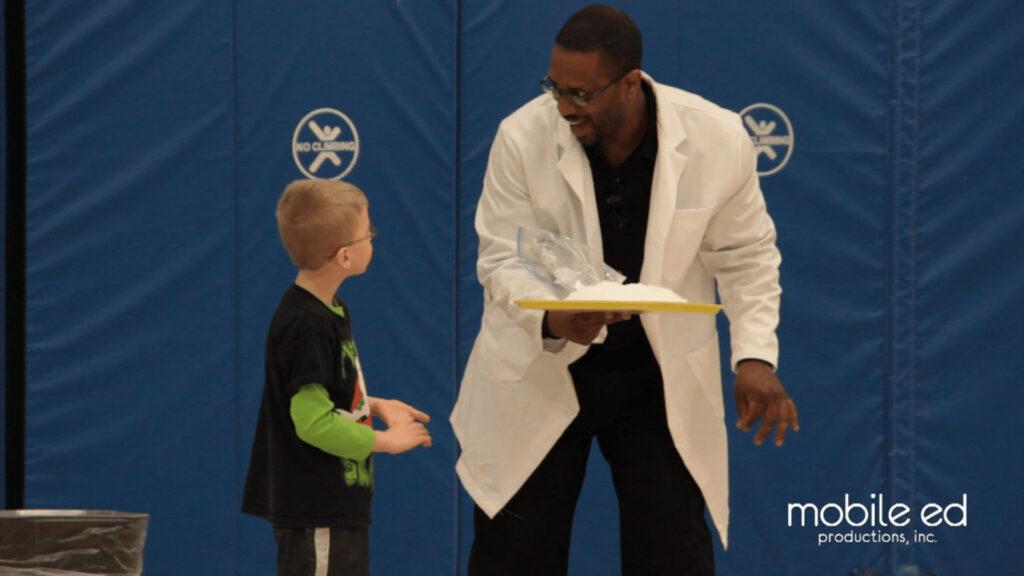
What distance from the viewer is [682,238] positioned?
2840 millimetres

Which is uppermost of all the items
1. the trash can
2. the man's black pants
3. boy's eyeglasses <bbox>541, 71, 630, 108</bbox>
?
boy's eyeglasses <bbox>541, 71, 630, 108</bbox>

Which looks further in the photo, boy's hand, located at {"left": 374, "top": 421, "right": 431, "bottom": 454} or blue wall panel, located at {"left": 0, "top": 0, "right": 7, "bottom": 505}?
blue wall panel, located at {"left": 0, "top": 0, "right": 7, "bottom": 505}

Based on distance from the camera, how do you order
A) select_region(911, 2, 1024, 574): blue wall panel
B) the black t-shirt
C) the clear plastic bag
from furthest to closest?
1. select_region(911, 2, 1024, 574): blue wall panel
2. the black t-shirt
3. the clear plastic bag

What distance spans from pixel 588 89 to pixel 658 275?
392 millimetres

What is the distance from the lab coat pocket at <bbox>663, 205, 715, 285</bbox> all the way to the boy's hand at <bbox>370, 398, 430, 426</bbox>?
634 millimetres

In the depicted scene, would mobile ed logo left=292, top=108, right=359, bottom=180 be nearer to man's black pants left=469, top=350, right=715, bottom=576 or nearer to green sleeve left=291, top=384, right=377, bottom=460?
green sleeve left=291, top=384, right=377, bottom=460

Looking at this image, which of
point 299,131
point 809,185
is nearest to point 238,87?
point 299,131

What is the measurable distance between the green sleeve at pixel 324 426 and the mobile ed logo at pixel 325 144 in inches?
73.6

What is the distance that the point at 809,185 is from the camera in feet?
14.7

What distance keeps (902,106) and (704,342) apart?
189 cm

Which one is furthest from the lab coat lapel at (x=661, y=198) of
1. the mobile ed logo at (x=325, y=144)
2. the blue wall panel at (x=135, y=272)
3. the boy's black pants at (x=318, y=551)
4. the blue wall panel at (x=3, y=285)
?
the blue wall panel at (x=3, y=285)

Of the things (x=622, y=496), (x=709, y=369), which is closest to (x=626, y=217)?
(x=709, y=369)

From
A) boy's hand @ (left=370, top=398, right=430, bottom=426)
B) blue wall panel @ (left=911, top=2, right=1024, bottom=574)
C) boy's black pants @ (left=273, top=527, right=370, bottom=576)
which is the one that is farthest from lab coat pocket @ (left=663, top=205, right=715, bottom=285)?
blue wall panel @ (left=911, top=2, right=1024, bottom=574)

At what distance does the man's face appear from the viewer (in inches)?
107
